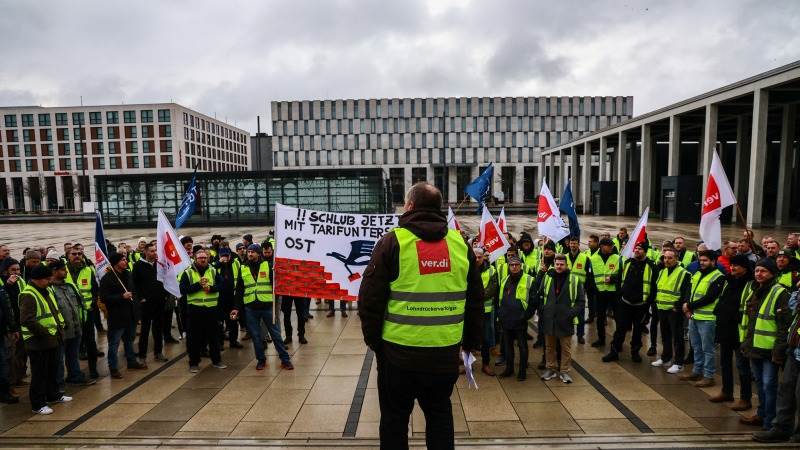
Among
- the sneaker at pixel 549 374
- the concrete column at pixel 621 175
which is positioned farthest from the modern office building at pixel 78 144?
the sneaker at pixel 549 374

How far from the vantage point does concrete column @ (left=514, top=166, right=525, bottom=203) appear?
88.5 m

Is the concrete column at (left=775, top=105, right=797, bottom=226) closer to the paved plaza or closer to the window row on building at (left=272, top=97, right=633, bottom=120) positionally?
the paved plaza

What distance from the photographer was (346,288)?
24.4 feet

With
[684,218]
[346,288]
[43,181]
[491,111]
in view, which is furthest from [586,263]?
[43,181]

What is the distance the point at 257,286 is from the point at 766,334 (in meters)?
6.78

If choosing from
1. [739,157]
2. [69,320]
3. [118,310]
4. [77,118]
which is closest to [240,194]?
[118,310]

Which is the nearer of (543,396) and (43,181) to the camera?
(543,396)

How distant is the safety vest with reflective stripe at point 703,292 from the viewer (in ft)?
22.3

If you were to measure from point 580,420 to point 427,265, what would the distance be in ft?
12.7

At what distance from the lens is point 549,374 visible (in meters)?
7.38

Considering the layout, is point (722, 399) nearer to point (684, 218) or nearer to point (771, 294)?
point (771, 294)

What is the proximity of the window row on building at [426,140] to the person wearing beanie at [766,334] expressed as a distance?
8511 cm

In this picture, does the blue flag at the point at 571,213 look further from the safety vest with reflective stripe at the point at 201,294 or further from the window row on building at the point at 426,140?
the window row on building at the point at 426,140

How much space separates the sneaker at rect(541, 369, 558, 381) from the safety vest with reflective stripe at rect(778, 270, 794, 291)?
3108mm
